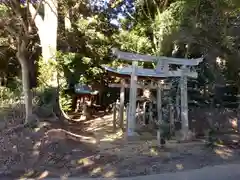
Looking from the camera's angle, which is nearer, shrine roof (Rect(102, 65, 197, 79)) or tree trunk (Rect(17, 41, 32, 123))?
tree trunk (Rect(17, 41, 32, 123))

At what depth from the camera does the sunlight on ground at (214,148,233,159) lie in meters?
9.91

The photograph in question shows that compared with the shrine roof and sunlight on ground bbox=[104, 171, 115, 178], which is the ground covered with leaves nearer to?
sunlight on ground bbox=[104, 171, 115, 178]

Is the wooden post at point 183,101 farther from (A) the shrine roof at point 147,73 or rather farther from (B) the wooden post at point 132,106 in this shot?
(B) the wooden post at point 132,106

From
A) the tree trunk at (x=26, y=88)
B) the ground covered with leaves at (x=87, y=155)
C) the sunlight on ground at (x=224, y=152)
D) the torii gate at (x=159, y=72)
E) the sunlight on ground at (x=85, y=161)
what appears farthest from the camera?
the torii gate at (x=159, y=72)

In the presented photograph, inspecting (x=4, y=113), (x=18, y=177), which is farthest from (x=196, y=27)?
(x=18, y=177)

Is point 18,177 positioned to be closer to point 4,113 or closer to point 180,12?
point 4,113

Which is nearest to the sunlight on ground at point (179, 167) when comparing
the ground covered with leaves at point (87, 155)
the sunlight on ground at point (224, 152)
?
the ground covered with leaves at point (87, 155)

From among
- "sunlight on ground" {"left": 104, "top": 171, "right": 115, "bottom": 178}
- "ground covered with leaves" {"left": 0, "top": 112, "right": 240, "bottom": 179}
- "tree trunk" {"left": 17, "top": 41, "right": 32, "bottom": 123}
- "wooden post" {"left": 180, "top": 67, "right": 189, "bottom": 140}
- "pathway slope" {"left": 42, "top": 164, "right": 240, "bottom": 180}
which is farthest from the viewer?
"wooden post" {"left": 180, "top": 67, "right": 189, "bottom": 140}

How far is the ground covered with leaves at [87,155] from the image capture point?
27.1ft

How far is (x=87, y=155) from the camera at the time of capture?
982 centimetres

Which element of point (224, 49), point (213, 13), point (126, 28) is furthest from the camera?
Result: point (126, 28)

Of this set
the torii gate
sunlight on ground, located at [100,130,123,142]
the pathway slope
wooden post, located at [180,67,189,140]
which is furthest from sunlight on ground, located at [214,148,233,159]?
sunlight on ground, located at [100,130,123,142]

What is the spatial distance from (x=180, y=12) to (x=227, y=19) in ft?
6.09

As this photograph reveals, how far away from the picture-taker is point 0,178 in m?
7.81
